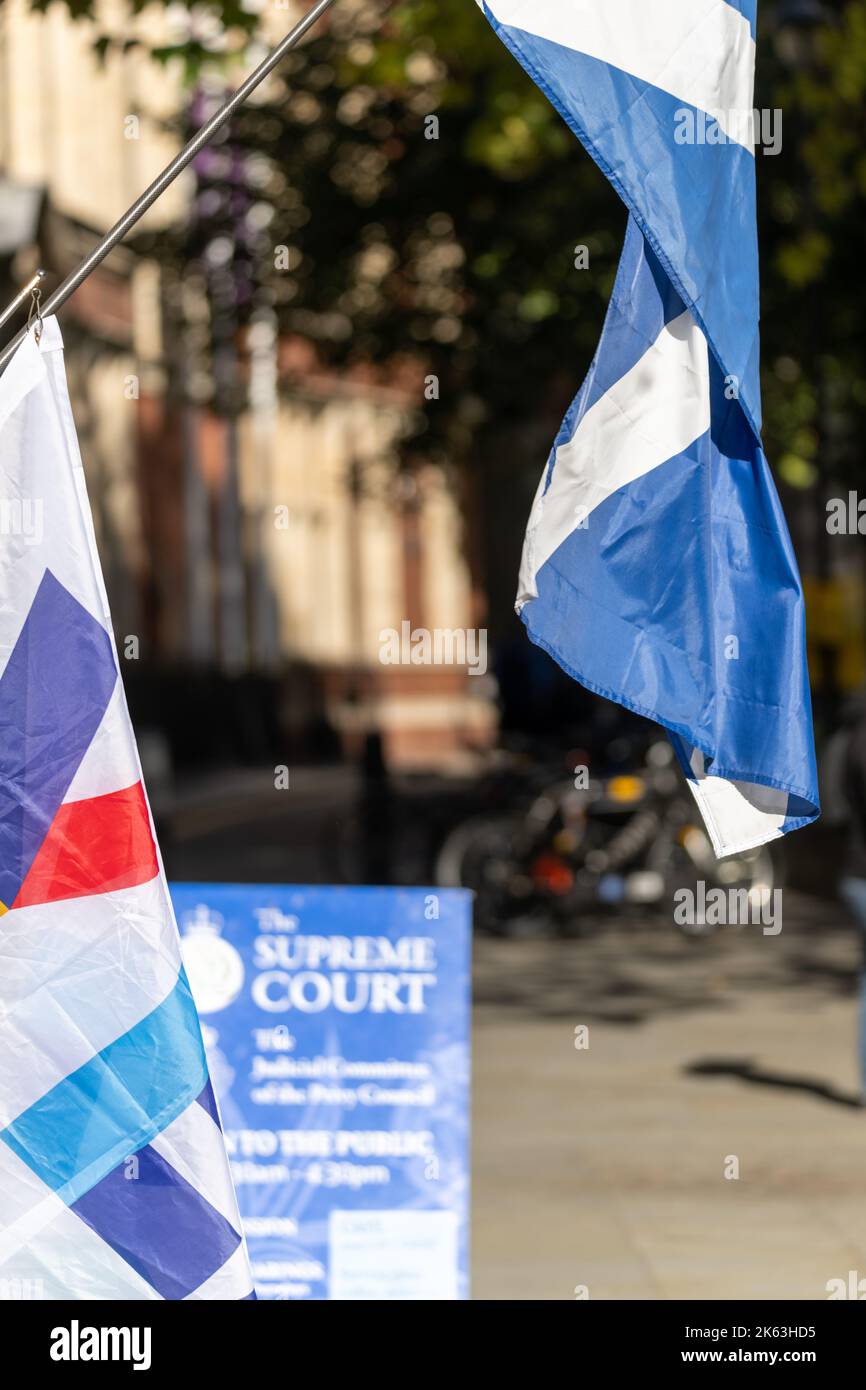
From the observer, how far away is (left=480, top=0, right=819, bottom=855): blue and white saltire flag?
3.85 m

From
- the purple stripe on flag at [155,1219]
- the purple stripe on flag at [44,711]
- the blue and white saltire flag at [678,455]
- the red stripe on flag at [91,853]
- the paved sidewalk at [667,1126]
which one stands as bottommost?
the paved sidewalk at [667,1126]

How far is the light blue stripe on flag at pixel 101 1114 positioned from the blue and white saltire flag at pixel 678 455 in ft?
3.21

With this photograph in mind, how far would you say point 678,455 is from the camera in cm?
397

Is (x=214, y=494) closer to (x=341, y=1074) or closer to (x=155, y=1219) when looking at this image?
(x=341, y=1074)

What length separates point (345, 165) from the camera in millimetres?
20078

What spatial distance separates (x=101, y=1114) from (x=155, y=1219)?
0.64 feet

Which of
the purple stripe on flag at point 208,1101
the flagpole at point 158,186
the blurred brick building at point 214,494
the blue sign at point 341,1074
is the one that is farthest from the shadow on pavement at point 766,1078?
the blurred brick building at point 214,494

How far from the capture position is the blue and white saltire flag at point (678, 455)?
12.6 feet

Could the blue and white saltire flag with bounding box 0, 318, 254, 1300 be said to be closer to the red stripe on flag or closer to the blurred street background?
the red stripe on flag

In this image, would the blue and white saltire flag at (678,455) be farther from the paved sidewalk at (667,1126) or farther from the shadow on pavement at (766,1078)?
the shadow on pavement at (766,1078)

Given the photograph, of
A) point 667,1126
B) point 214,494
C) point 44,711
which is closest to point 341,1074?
point 44,711

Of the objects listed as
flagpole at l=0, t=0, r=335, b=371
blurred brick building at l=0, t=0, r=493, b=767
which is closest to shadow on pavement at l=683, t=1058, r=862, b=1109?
flagpole at l=0, t=0, r=335, b=371

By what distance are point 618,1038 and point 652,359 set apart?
257 inches

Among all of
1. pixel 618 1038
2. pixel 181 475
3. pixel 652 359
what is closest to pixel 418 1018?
pixel 652 359
